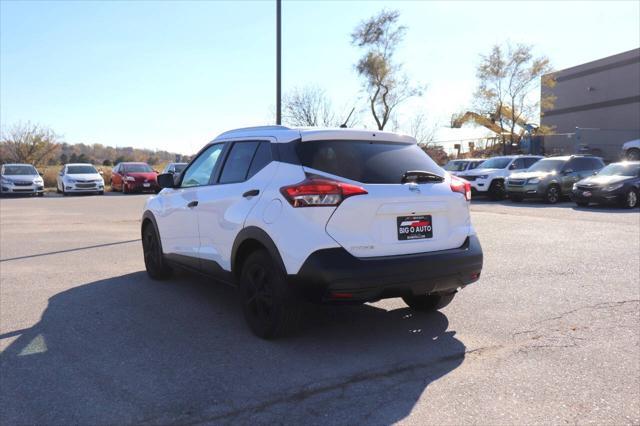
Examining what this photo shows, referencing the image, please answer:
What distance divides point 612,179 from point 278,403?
54.3 feet

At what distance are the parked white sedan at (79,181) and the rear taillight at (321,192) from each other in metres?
25.9

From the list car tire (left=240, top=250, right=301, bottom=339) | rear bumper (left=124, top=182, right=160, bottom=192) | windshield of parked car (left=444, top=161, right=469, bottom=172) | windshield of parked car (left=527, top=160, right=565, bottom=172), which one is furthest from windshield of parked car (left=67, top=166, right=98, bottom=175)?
car tire (left=240, top=250, right=301, bottom=339)

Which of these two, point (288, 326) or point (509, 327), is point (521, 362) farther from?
point (288, 326)

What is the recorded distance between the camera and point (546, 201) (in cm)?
1938

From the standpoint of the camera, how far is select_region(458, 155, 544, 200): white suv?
21547mm

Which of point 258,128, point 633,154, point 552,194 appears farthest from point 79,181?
point 633,154

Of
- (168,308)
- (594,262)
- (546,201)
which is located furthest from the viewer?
(546,201)

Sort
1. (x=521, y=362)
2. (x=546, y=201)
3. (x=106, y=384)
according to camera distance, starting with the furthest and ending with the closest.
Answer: (x=546, y=201) → (x=521, y=362) → (x=106, y=384)

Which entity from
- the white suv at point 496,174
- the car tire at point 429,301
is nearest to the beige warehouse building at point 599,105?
the white suv at point 496,174

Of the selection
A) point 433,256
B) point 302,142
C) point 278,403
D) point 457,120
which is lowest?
point 278,403

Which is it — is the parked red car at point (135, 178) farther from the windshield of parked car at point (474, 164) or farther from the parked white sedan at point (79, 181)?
the windshield of parked car at point (474, 164)

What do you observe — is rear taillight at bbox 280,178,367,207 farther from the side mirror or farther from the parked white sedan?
the parked white sedan

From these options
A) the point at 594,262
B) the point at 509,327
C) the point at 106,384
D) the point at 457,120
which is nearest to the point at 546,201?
the point at 594,262

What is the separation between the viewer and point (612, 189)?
1648cm
